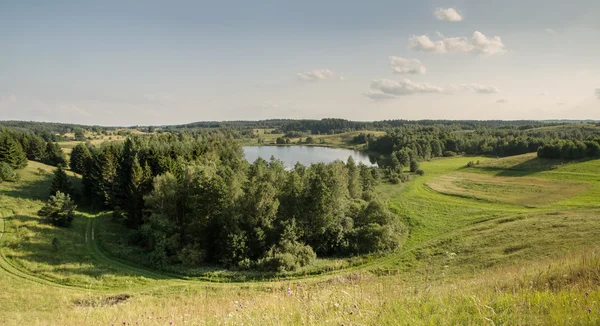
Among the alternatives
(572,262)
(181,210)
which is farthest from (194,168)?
(572,262)

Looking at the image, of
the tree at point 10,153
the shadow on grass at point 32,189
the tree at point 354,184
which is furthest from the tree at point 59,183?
the tree at point 354,184

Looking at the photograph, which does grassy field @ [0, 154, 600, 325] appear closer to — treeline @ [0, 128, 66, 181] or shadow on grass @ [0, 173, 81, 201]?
shadow on grass @ [0, 173, 81, 201]

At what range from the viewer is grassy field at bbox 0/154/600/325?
5371 mm

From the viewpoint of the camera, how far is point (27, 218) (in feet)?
120

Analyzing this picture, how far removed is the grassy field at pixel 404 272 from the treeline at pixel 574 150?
12.3 ft

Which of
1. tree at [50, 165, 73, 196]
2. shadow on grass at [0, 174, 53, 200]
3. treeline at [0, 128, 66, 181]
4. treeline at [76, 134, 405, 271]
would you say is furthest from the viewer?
treeline at [0, 128, 66, 181]

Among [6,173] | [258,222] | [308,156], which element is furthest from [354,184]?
[308,156]

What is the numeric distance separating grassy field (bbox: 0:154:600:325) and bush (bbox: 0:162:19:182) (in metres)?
1.47

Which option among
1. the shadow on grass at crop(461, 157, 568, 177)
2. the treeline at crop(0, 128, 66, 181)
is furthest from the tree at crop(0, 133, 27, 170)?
the shadow on grass at crop(461, 157, 568, 177)

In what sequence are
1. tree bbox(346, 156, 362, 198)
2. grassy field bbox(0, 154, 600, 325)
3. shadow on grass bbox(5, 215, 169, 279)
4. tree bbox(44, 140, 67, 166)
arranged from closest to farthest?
grassy field bbox(0, 154, 600, 325) → shadow on grass bbox(5, 215, 169, 279) → tree bbox(346, 156, 362, 198) → tree bbox(44, 140, 67, 166)

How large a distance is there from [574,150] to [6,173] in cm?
11116

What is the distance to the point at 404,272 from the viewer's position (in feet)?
88.9

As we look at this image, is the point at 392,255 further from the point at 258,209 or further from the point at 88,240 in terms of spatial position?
the point at 88,240

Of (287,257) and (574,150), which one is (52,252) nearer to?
(287,257)
